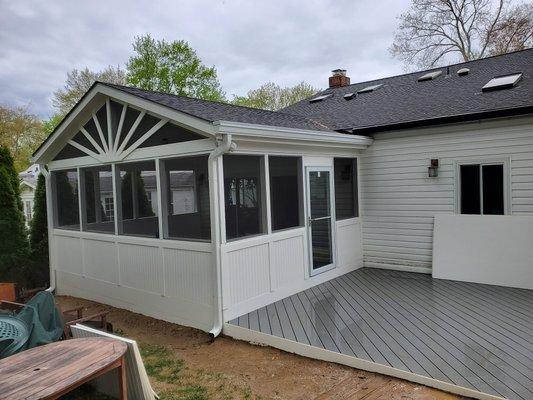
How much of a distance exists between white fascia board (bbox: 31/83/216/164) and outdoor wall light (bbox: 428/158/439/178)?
13.1 feet

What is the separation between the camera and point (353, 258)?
735cm

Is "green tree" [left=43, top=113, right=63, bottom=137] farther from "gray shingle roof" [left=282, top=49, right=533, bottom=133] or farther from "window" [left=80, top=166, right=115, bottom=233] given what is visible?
"window" [left=80, top=166, right=115, bottom=233]

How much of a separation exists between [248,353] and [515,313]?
321 centimetres

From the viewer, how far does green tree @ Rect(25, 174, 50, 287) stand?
26.8 feet

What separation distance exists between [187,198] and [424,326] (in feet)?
14.8

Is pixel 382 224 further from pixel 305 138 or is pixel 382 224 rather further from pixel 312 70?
pixel 312 70

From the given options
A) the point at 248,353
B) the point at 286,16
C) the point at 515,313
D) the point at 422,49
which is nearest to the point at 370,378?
the point at 248,353

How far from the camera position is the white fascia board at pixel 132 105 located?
463 cm

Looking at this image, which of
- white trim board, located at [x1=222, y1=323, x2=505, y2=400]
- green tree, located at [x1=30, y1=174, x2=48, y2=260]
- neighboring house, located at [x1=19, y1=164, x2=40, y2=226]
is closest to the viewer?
white trim board, located at [x1=222, y1=323, x2=505, y2=400]

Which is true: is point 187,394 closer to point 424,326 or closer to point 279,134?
→ point 424,326

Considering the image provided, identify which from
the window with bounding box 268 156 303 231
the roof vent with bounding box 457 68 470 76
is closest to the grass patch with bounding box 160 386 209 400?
the window with bounding box 268 156 303 231

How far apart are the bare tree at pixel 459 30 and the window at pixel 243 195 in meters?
15.8

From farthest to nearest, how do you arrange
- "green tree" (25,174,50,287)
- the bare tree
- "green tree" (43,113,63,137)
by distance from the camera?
1. "green tree" (43,113,63,137)
2. the bare tree
3. "green tree" (25,174,50,287)

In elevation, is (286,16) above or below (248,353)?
above
